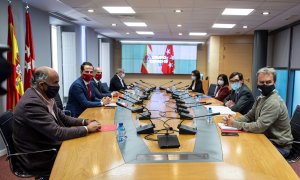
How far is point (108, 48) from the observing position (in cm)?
961

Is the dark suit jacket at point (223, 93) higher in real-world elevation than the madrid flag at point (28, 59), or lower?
lower

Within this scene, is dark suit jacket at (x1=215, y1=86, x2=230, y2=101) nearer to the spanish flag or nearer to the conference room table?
the conference room table


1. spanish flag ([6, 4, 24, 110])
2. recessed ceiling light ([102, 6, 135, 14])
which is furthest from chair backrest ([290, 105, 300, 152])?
spanish flag ([6, 4, 24, 110])

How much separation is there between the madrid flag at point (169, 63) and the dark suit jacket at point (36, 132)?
7915mm

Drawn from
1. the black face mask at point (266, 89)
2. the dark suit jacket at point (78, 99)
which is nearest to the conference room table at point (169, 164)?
the black face mask at point (266, 89)

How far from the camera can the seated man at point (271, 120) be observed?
2.18m

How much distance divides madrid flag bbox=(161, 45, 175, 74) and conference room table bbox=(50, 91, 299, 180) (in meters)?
7.85

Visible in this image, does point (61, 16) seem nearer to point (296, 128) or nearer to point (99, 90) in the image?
point (99, 90)

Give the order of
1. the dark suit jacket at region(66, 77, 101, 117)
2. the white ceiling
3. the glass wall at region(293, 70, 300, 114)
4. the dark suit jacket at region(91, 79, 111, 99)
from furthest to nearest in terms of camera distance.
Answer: the glass wall at region(293, 70, 300, 114), the dark suit jacket at region(91, 79, 111, 99), the white ceiling, the dark suit jacket at region(66, 77, 101, 117)

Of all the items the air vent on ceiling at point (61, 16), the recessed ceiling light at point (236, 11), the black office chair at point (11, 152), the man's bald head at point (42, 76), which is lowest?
the black office chair at point (11, 152)

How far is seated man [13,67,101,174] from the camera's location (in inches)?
75.1

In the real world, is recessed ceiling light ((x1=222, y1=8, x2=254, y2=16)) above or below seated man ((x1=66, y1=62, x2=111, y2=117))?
above

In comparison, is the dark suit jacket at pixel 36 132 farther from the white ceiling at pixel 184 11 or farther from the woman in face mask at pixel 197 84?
the woman in face mask at pixel 197 84

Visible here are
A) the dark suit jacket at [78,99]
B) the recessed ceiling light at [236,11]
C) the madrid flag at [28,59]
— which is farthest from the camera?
the recessed ceiling light at [236,11]
